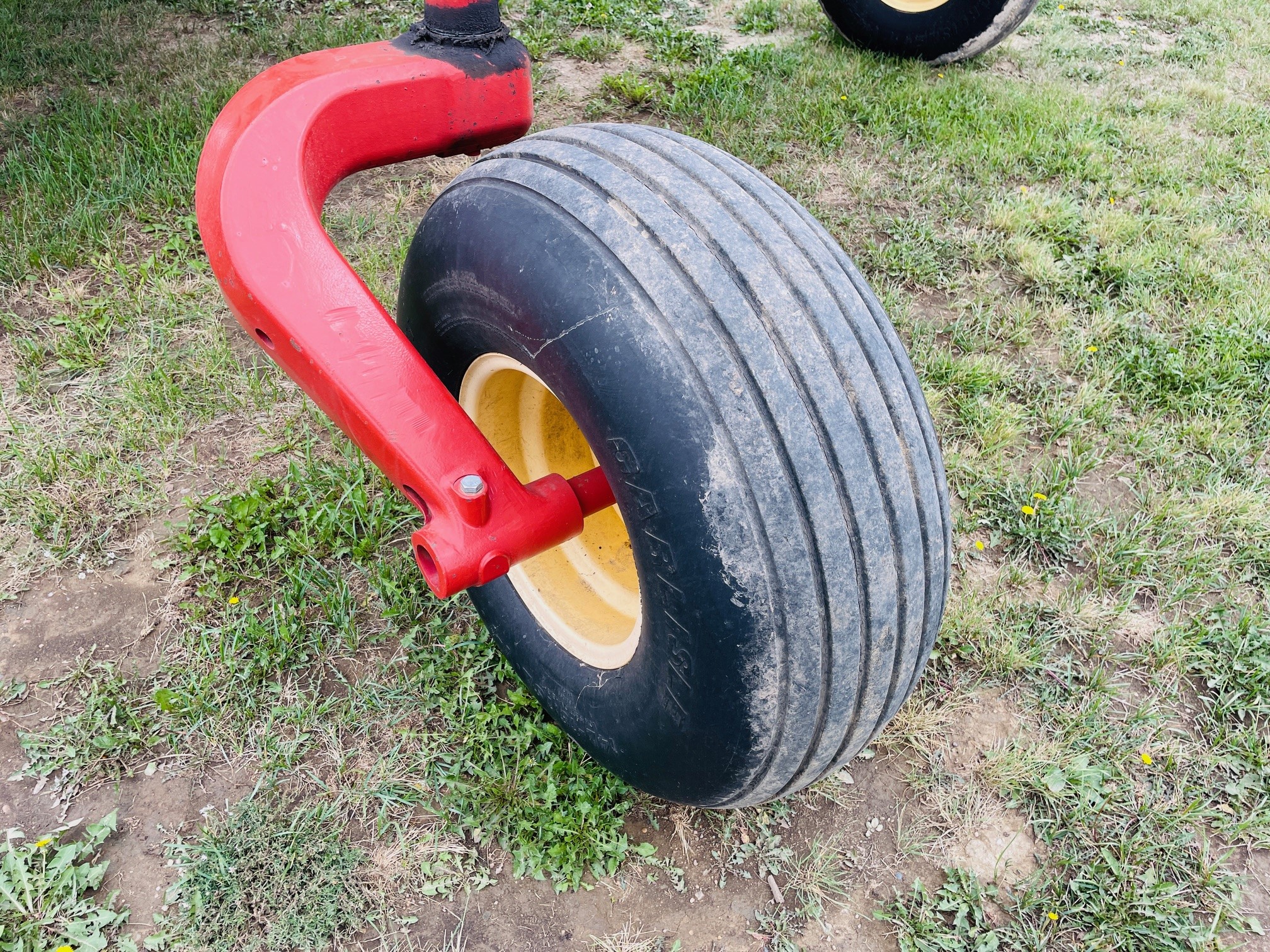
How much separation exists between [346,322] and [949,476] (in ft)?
5.23

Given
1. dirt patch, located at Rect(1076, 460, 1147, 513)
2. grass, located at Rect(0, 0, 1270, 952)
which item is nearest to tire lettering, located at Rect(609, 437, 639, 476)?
grass, located at Rect(0, 0, 1270, 952)

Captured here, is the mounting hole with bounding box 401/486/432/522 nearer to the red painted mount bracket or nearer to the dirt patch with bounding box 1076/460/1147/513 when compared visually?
the red painted mount bracket

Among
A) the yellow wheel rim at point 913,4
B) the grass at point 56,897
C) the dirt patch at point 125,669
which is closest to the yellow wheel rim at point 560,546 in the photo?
the dirt patch at point 125,669

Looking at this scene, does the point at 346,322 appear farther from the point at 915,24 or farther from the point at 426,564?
the point at 915,24

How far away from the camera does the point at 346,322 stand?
1314 mm

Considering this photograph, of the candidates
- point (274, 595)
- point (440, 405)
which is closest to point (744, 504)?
point (440, 405)

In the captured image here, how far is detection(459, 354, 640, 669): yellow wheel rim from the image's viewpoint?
1562mm

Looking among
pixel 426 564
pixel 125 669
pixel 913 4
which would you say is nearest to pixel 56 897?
pixel 125 669

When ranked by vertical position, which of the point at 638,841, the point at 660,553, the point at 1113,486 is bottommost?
the point at 638,841

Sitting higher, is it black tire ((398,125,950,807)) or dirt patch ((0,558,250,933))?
black tire ((398,125,950,807))

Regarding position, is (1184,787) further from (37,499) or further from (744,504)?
(37,499)

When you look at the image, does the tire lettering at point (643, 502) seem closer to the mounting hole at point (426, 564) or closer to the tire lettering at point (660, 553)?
the tire lettering at point (660, 553)

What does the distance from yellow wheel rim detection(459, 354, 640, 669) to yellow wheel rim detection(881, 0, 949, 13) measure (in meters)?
3.50

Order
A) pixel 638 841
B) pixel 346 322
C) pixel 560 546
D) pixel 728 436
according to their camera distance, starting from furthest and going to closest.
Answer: pixel 560 546 → pixel 638 841 → pixel 346 322 → pixel 728 436
